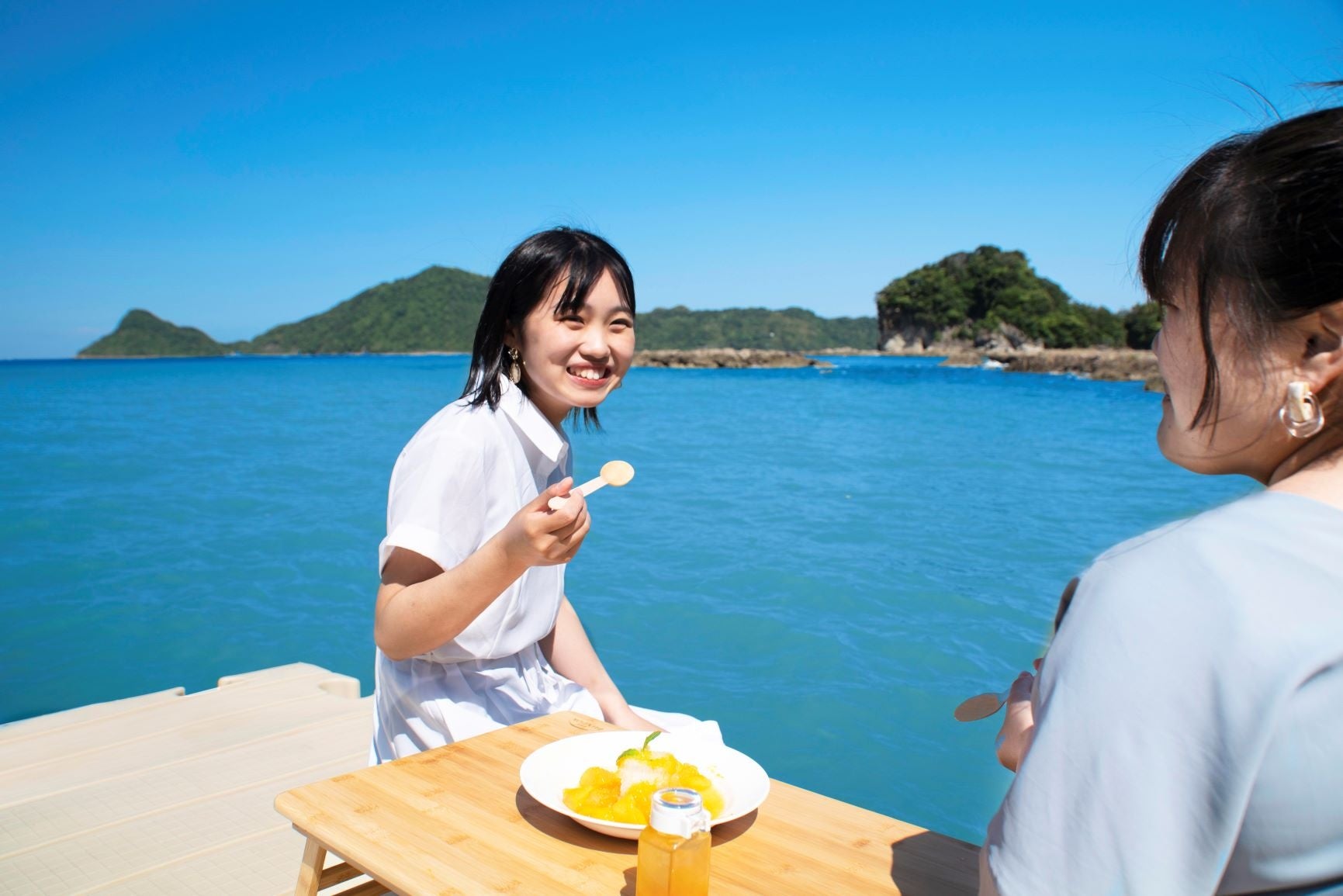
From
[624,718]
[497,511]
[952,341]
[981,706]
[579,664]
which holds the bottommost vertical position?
[624,718]

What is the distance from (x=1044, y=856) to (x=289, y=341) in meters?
145

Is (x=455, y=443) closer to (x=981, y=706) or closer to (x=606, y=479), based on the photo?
(x=606, y=479)

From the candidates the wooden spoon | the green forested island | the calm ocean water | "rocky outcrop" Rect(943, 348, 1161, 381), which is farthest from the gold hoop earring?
the green forested island

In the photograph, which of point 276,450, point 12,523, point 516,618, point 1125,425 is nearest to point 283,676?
point 516,618

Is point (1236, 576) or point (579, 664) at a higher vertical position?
point (1236, 576)

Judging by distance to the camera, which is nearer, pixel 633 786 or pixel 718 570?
pixel 633 786

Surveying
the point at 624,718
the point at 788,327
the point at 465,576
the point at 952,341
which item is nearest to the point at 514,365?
the point at 465,576

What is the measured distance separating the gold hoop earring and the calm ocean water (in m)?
1.49

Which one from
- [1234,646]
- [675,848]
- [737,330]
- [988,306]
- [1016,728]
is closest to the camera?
[1234,646]

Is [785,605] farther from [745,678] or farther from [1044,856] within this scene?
[1044,856]

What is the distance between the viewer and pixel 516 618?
77.5 inches

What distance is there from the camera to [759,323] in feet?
359

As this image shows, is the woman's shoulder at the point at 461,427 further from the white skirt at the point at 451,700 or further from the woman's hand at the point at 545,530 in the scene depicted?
the white skirt at the point at 451,700

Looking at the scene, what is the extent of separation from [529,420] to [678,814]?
112 centimetres
